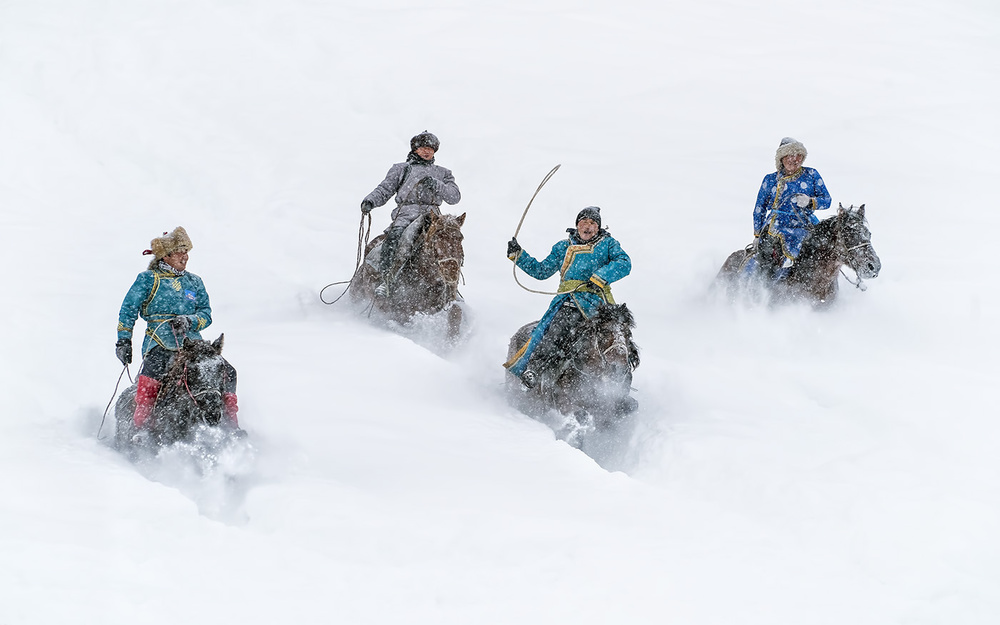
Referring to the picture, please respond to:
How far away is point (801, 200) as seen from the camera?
11570 millimetres

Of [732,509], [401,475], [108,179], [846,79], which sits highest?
[846,79]

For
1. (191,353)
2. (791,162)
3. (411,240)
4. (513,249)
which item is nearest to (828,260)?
(791,162)

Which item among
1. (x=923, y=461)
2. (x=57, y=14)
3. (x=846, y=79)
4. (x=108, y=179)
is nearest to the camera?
(x=923, y=461)

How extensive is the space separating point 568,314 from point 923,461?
325 cm

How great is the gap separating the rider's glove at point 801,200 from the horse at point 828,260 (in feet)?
1.61

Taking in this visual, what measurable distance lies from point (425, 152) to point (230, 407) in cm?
487

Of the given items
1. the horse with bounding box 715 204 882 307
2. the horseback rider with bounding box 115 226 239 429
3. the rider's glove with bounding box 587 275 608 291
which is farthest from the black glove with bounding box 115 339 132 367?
the horse with bounding box 715 204 882 307

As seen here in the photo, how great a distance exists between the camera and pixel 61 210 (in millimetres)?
17000

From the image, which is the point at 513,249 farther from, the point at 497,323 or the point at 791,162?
the point at 791,162

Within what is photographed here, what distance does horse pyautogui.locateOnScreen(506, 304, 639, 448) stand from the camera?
27.0 ft

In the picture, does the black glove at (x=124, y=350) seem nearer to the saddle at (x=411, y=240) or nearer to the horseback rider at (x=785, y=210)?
the saddle at (x=411, y=240)

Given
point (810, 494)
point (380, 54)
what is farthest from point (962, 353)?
point (380, 54)

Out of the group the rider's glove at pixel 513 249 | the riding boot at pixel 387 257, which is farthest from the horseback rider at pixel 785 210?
the riding boot at pixel 387 257

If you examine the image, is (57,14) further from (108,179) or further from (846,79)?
(846,79)
